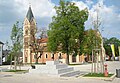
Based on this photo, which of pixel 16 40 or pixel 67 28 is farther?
pixel 67 28

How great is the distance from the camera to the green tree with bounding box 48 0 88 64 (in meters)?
49.4

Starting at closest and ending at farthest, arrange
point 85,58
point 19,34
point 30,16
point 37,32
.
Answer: point 19,34
point 37,32
point 85,58
point 30,16

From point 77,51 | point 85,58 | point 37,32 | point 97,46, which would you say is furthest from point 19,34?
point 85,58

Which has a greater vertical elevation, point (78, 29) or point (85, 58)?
point (78, 29)

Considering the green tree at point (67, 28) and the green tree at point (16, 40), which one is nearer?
the green tree at point (16, 40)

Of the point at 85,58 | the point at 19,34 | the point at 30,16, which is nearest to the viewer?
the point at 19,34

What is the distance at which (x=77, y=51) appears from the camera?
52.2m

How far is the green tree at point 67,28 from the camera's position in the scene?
49438 millimetres

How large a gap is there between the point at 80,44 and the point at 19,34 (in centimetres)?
2464

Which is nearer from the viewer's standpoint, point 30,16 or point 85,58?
point 85,58

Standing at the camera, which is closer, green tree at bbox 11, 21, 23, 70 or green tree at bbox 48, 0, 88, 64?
green tree at bbox 11, 21, 23, 70

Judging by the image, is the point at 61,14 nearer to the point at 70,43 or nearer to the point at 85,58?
the point at 70,43

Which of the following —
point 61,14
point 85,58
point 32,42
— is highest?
point 61,14

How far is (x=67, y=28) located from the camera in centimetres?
5016
